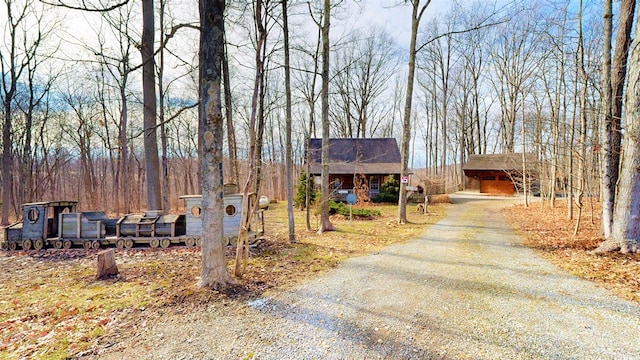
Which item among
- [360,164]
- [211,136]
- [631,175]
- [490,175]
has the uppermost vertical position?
[360,164]

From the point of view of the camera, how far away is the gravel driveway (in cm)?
293

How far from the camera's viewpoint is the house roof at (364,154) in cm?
2231

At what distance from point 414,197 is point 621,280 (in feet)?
56.1

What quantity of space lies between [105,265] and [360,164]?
58.8 feet

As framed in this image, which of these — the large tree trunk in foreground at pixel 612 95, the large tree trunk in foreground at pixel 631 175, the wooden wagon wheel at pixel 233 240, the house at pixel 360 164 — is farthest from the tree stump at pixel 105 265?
the house at pixel 360 164

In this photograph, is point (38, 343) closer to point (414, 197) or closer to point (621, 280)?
point (621, 280)

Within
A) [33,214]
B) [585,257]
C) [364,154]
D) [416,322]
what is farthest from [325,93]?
[364,154]

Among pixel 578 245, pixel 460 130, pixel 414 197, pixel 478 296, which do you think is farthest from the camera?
pixel 460 130

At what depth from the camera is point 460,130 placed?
118ft

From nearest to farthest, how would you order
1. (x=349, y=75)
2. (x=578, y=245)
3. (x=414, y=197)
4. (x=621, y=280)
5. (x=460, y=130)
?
1. (x=621, y=280)
2. (x=578, y=245)
3. (x=414, y=197)
4. (x=349, y=75)
5. (x=460, y=130)

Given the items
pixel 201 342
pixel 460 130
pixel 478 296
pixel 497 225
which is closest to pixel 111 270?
pixel 201 342

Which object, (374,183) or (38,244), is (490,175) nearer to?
(374,183)

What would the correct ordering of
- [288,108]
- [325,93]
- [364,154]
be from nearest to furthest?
[288,108] < [325,93] < [364,154]

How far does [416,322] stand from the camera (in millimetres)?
3508
